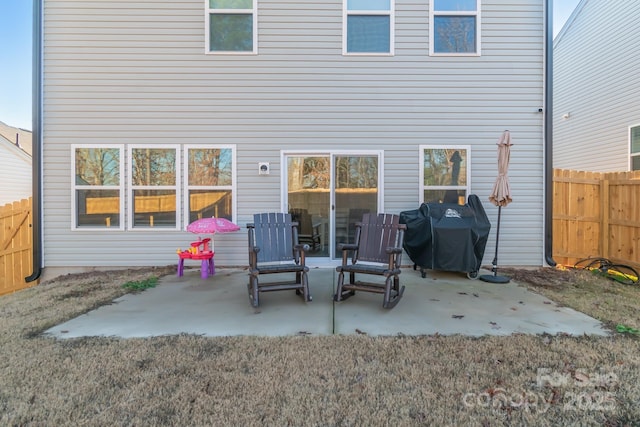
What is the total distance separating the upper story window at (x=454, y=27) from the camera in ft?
18.7

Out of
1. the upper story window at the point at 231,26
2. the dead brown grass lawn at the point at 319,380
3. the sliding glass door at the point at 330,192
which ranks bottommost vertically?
the dead brown grass lawn at the point at 319,380

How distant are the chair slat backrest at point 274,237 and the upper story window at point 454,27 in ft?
13.5

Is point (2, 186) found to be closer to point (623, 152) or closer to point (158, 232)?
point (158, 232)

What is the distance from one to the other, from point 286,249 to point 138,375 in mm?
2391

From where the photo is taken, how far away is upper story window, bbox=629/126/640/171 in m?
7.47

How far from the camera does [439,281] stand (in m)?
4.93

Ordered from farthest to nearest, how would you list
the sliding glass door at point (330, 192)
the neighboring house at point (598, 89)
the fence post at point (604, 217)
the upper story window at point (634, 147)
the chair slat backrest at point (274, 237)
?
1. the neighboring house at point (598, 89)
2. the upper story window at point (634, 147)
3. the fence post at point (604, 217)
4. the sliding glass door at point (330, 192)
5. the chair slat backrest at point (274, 237)

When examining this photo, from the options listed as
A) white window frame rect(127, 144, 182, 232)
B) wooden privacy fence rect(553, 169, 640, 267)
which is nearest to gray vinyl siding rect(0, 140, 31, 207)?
white window frame rect(127, 144, 182, 232)

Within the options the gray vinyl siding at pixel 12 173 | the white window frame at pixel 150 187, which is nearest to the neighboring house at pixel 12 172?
the gray vinyl siding at pixel 12 173

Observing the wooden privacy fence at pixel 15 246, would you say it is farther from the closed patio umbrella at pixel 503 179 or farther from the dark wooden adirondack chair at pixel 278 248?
the closed patio umbrella at pixel 503 179

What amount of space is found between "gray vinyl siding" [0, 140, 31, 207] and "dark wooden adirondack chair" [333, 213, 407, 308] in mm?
12908

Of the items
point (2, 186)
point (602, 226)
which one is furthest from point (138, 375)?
point (2, 186)

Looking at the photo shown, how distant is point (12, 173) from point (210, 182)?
35.7ft

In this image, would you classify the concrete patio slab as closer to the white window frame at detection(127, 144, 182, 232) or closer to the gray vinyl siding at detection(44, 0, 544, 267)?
the white window frame at detection(127, 144, 182, 232)
